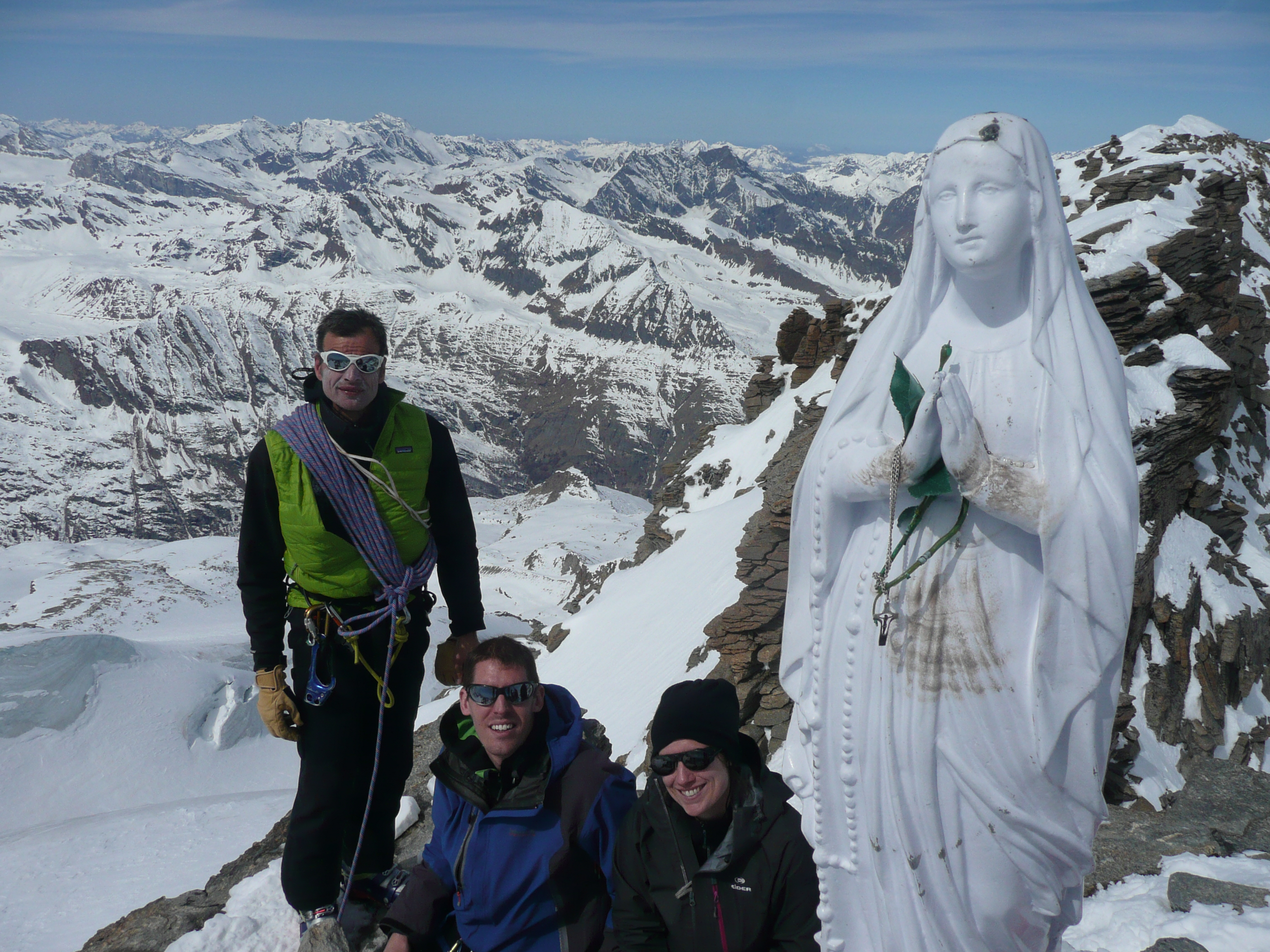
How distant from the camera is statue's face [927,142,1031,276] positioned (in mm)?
2861

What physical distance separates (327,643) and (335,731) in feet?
1.79

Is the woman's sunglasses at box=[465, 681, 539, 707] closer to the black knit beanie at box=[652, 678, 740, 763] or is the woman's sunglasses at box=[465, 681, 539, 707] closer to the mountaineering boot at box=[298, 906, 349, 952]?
the black knit beanie at box=[652, 678, 740, 763]

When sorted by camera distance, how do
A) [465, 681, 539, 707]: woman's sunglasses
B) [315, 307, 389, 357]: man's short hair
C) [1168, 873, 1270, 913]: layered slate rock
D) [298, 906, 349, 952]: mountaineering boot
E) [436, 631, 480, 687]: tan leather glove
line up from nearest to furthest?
[465, 681, 539, 707]: woman's sunglasses < [315, 307, 389, 357]: man's short hair < [298, 906, 349, 952]: mountaineering boot < [436, 631, 480, 687]: tan leather glove < [1168, 873, 1270, 913]: layered slate rock

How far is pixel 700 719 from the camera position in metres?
3.33

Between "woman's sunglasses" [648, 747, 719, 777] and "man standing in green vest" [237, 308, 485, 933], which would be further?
"man standing in green vest" [237, 308, 485, 933]

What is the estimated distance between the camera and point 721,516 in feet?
90.7

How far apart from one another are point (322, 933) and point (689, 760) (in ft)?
9.11

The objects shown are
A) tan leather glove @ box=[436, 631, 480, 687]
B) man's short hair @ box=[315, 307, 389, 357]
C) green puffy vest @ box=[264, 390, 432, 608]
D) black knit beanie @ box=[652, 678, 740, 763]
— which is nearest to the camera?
black knit beanie @ box=[652, 678, 740, 763]

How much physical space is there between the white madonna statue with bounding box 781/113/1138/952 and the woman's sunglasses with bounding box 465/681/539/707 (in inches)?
58.8

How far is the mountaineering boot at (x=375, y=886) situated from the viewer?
16.1ft

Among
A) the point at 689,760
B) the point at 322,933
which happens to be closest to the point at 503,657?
the point at 689,760

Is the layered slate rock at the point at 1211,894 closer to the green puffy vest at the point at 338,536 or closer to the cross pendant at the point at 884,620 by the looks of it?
the cross pendant at the point at 884,620

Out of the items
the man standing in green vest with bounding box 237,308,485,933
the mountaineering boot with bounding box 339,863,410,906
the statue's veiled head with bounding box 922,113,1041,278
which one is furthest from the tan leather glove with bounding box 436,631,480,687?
the statue's veiled head with bounding box 922,113,1041,278

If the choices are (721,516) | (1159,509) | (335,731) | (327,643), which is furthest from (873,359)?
(721,516)
